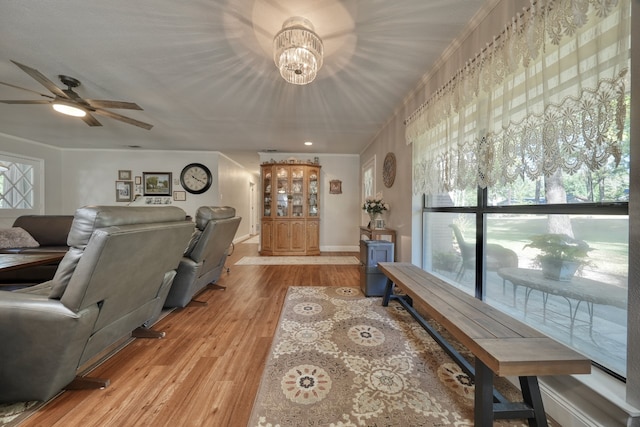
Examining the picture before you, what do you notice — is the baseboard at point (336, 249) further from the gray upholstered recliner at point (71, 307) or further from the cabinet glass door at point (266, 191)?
the gray upholstered recliner at point (71, 307)

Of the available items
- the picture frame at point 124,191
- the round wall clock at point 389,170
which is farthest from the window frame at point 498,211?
the picture frame at point 124,191

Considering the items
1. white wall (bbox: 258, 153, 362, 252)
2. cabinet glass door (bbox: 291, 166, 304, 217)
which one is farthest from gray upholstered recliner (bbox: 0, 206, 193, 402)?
white wall (bbox: 258, 153, 362, 252)

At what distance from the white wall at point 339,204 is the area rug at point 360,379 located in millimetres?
3534

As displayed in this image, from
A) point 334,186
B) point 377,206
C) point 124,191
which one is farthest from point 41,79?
point 334,186

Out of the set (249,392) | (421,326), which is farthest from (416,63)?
(249,392)

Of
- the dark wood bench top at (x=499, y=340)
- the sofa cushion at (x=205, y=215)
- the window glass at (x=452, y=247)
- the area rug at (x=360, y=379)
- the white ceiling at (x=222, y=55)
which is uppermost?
the white ceiling at (x=222, y=55)

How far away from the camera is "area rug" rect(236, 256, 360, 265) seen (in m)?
4.36

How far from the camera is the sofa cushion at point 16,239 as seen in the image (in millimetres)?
2725

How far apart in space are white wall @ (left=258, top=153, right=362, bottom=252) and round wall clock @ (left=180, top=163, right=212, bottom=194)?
1374 millimetres

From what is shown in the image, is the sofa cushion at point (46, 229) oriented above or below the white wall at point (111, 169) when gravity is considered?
below

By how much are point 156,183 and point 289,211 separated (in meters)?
3.26

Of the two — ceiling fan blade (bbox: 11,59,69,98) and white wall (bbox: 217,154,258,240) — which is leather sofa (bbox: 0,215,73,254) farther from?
white wall (bbox: 217,154,258,240)

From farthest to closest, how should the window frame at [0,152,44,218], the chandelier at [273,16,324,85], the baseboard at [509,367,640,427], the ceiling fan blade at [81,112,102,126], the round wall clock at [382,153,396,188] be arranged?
1. the window frame at [0,152,44,218]
2. the round wall clock at [382,153,396,188]
3. the ceiling fan blade at [81,112,102,126]
4. the chandelier at [273,16,324,85]
5. the baseboard at [509,367,640,427]

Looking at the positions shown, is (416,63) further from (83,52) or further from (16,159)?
(16,159)
